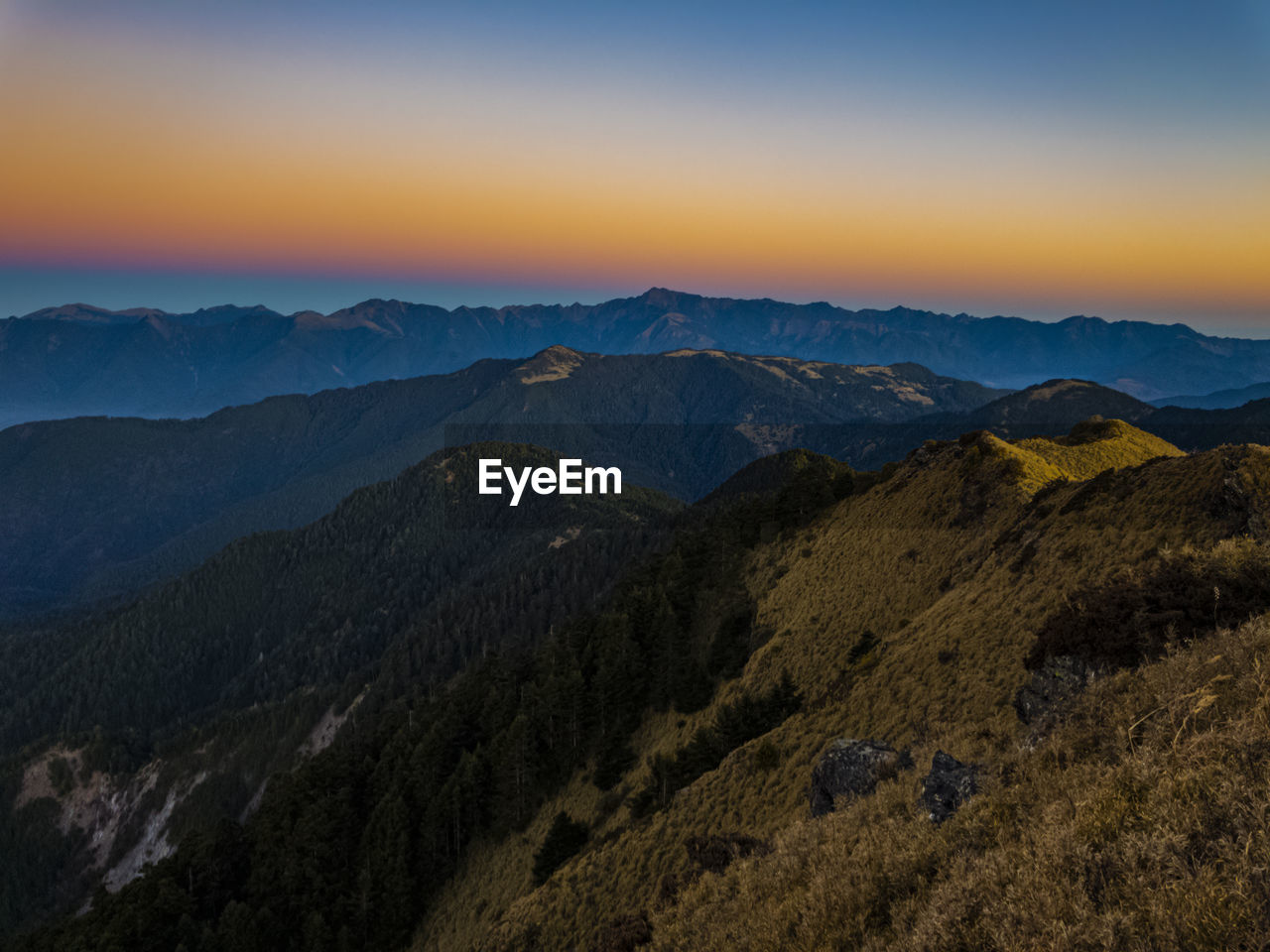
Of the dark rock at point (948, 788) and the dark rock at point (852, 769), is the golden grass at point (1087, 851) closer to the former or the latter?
the dark rock at point (948, 788)

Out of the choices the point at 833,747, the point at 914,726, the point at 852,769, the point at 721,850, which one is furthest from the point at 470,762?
the point at 852,769

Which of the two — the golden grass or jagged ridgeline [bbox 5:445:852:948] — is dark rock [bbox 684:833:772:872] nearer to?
the golden grass

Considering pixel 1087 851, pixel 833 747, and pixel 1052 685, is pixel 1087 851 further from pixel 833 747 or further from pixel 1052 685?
pixel 833 747

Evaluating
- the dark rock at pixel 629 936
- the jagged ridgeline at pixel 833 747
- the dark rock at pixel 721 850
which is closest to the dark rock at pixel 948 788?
the jagged ridgeline at pixel 833 747

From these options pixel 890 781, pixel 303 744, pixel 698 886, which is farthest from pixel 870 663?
pixel 303 744

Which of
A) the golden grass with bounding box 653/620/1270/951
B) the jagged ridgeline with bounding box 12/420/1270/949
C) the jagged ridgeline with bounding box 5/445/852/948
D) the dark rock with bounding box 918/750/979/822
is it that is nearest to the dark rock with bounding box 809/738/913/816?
the jagged ridgeline with bounding box 12/420/1270/949

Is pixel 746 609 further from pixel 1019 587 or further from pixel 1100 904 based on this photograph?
pixel 1100 904
